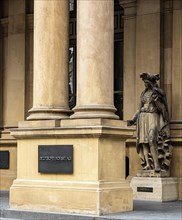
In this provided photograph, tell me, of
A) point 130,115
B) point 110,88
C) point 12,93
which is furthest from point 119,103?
point 110,88

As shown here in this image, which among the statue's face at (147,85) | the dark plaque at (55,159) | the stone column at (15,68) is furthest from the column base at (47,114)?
the stone column at (15,68)

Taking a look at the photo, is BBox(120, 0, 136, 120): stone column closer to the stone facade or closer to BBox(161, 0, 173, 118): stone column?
BBox(161, 0, 173, 118): stone column

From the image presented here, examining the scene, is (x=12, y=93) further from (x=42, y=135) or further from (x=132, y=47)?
(x=42, y=135)

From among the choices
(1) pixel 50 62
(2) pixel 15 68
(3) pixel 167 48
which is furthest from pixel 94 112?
(2) pixel 15 68

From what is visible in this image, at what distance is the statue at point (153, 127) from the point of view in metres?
17.9

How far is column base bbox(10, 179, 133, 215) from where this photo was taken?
1384 cm

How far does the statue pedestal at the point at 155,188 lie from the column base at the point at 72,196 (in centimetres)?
311

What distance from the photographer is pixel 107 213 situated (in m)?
13.9

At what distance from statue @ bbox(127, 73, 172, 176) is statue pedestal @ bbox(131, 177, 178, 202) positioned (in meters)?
0.29

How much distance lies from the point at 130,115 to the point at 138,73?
51.0 inches

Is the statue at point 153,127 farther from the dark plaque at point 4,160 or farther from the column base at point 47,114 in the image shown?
the dark plaque at point 4,160

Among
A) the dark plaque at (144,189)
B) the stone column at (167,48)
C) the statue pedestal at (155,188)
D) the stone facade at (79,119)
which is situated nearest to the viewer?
the stone facade at (79,119)

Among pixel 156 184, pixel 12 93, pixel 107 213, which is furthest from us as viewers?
pixel 12 93

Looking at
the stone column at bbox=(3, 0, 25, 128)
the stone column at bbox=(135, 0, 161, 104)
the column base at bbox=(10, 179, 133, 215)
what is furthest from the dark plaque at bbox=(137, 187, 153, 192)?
the stone column at bbox=(3, 0, 25, 128)
